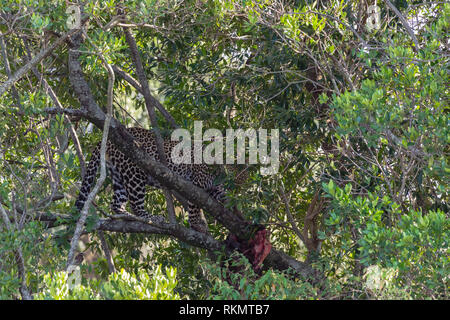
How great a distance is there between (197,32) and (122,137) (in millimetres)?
1612

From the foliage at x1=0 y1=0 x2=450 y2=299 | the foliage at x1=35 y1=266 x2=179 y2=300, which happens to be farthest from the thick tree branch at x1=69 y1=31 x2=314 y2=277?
the foliage at x1=35 y1=266 x2=179 y2=300

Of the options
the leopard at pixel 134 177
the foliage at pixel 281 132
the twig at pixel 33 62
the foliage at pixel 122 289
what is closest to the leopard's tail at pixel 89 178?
the leopard at pixel 134 177

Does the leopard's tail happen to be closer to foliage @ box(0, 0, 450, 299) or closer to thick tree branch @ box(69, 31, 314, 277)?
foliage @ box(0, 0, 450, 299)

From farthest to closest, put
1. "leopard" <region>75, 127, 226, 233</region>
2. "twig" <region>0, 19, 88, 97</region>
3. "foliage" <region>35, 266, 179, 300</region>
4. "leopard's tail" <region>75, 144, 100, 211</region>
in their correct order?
"leopard" <region>75, 127, 226, 233</region>
"leopard's tail" <region>75, 144, 100, 211</region>
"twig" <region>0, 19, 88, 97</region>
"foliage" <region>35, 266, 179, 300</region>

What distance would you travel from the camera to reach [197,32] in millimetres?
7375

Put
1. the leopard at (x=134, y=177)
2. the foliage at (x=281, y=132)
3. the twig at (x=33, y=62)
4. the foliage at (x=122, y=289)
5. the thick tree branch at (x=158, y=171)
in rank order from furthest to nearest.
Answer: the leopard at (x=134, y=177)
the thick tree branch at (x=158, y=171)
the twig at (x=33, y=62)
the foliage at (x=281, y=132)
the foliage at (x=122, y=289)

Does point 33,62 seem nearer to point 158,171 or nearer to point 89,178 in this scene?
point 158,171

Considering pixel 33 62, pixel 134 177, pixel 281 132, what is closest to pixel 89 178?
pixel 134 177

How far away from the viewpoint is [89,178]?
26.8ft

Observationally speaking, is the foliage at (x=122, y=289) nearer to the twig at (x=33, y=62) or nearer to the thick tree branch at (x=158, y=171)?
the twig at (x=33, y=62)

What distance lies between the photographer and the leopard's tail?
7.85 metres

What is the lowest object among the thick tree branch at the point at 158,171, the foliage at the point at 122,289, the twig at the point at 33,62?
the foliage at the point at 122,289

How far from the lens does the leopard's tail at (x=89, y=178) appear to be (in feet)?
25.8
